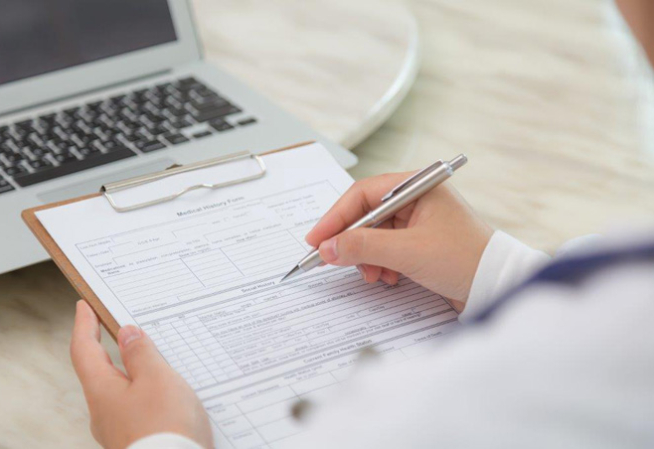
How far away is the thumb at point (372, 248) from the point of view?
674 mm

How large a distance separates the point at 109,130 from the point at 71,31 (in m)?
0.15

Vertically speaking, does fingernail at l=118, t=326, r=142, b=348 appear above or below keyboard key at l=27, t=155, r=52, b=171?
below

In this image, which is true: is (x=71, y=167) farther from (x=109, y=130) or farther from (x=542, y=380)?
(x=542, y=380)

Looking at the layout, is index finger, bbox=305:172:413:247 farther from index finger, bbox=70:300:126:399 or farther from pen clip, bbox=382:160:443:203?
index finger, bbox=70:300:126:399

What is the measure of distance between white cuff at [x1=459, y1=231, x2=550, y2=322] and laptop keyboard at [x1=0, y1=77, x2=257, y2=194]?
37 centimetres

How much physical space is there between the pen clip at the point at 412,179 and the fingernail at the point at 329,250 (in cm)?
6

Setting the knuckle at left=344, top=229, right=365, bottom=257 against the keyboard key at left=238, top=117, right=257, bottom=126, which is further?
the keyboard key at left=238, top=117, right=257, bottom=126

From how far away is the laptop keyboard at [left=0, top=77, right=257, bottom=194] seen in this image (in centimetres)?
87

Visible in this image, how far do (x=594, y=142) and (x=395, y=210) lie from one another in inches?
15.0

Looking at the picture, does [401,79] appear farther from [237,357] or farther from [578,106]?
[237,357]

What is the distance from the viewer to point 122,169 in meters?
0.87

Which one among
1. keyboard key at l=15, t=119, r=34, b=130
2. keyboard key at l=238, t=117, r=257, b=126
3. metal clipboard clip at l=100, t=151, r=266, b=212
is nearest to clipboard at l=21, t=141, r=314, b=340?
metal clipboard clip at l=100, t=151, r=266, b=212

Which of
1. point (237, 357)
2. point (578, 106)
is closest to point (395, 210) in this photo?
point (237, 357)

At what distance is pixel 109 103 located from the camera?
97cm
